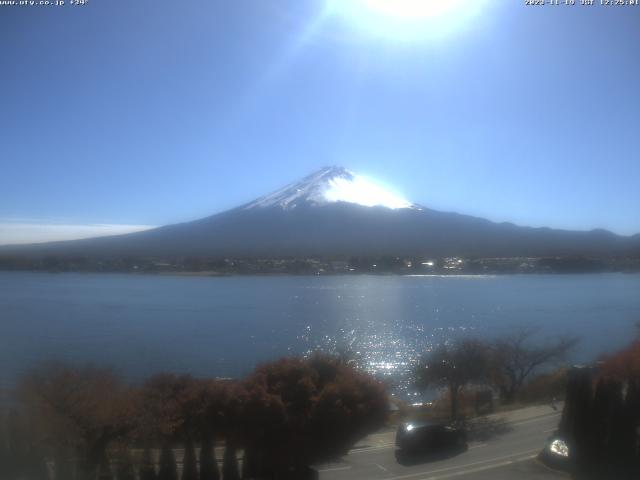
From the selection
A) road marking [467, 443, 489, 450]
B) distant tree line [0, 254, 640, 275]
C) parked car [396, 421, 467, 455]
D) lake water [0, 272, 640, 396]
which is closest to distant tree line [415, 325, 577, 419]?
lake water [0, 272, 640, 396]

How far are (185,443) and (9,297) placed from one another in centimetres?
1264

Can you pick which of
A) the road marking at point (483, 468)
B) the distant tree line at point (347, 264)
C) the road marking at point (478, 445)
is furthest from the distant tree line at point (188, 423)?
the distant tree line at point (347, 264)

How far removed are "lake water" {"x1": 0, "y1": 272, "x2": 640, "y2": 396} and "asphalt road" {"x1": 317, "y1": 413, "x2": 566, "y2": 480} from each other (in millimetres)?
2273

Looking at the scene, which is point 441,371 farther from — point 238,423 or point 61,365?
point 61,365

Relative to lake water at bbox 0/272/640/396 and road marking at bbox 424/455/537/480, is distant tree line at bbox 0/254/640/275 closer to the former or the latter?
lake water at bbox 0/272/640/396

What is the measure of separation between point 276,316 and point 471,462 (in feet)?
26.7

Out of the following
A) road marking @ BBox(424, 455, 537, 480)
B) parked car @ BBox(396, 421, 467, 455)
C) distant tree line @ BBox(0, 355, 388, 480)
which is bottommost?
road marking @ BBox(424, 455, 537, 480)

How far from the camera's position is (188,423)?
18.0ft

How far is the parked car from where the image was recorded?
6047mm

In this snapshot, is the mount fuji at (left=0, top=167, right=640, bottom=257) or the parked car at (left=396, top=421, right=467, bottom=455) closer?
the parked car at (left=396, top=421, right=467, bottom=455)

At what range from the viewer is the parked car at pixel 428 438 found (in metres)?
6.05

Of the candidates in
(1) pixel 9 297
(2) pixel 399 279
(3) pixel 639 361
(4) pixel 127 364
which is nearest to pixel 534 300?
(2) pixel 399 279

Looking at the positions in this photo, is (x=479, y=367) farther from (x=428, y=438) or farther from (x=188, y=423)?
(x=188, y=423)

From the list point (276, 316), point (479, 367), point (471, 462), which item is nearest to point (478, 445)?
point (471, 462)
